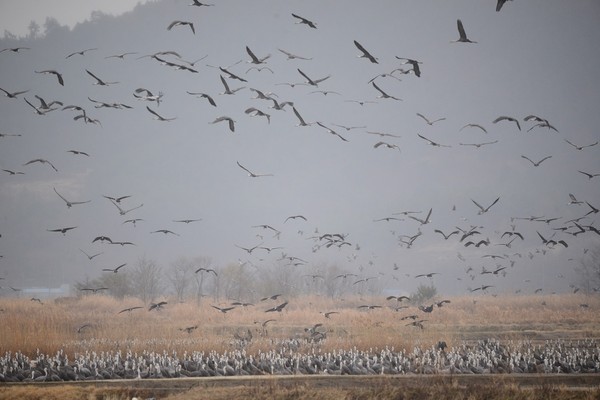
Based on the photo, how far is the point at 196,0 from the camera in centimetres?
1227

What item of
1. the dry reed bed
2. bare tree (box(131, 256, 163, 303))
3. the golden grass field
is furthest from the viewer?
bare tree (box(131, 256, 163, 303))

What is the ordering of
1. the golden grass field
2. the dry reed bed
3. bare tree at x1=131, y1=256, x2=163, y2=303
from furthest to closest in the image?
bare tree at x1=131, y1=256, x2=163, y2=303
the dry reed bed
the golden grass field

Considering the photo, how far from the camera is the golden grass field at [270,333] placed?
1078 centimetres

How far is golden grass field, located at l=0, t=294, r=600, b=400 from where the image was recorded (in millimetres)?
10781

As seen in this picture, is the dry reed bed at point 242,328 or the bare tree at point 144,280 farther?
the bare tree at point 144,280

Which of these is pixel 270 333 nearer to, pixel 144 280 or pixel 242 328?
pixel 242 328

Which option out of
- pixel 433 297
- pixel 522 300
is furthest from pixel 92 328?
pixel 522 300

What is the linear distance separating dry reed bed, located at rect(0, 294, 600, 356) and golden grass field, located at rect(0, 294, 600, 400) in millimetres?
52

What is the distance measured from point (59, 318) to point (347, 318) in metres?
18.1

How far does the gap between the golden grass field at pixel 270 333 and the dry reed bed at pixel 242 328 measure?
5 centimetres

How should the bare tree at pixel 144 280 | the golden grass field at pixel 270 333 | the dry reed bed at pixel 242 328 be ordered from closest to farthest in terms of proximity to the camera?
the golden grass field at pixel 270 333 → the dry reed bed at pixel 242 328 → the bare tree at pixel 144 280

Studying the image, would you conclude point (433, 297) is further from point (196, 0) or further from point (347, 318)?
point (196, 0)

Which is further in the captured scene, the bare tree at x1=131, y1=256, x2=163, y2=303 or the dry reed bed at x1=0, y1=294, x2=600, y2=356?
the bare tree at x1=131, y1=256, x2=163, y2=303

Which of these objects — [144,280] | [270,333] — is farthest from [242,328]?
[144,280]
